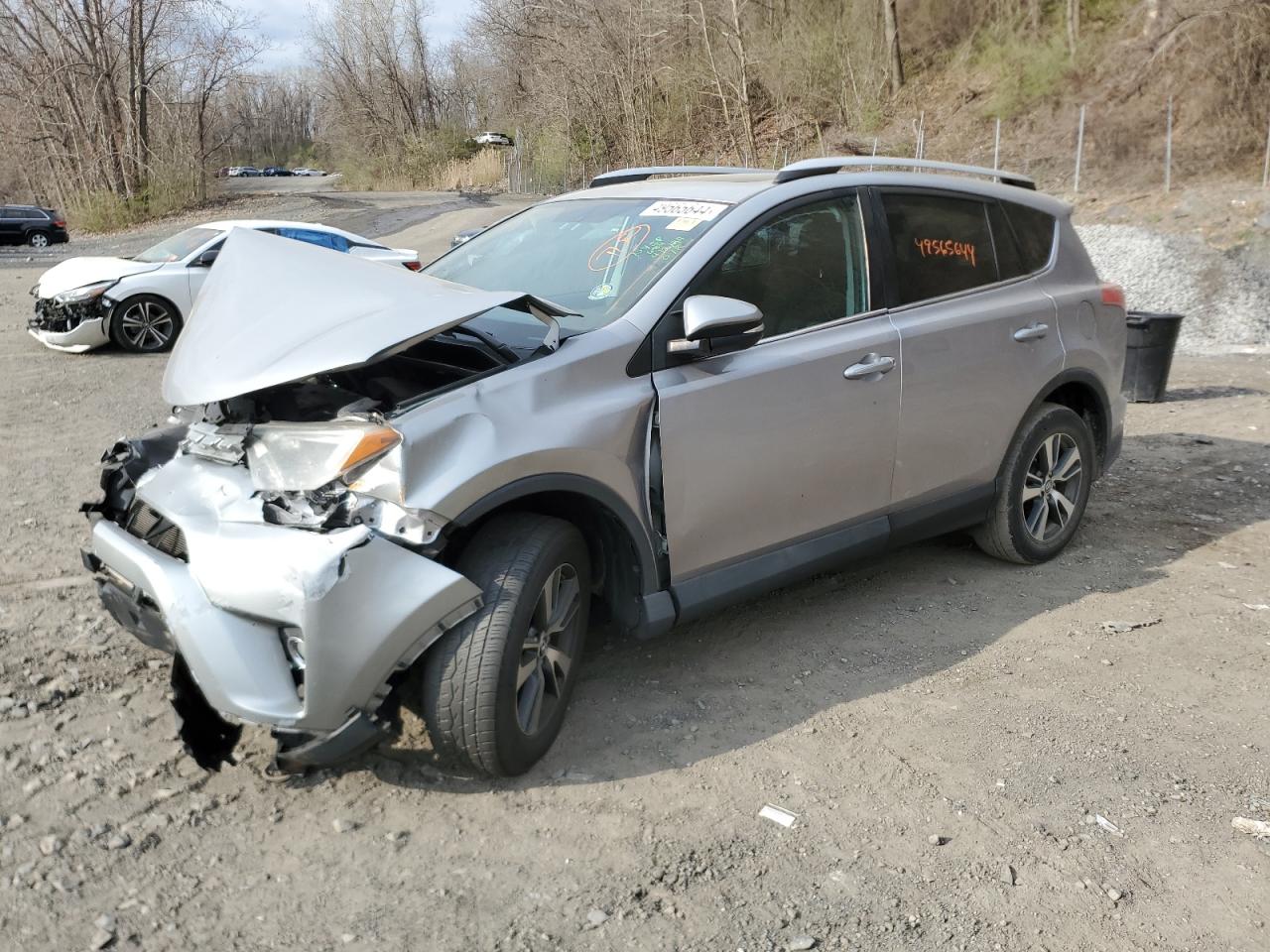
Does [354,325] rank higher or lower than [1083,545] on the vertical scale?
higher

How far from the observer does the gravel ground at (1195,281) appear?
13.2m

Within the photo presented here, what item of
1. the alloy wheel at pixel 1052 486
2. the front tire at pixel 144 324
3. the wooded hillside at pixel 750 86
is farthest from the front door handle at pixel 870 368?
the wooded hillside at pixel 750 86

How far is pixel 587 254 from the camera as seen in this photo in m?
4.28

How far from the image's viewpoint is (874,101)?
84.7 feet

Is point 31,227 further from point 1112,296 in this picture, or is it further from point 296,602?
point 296,602

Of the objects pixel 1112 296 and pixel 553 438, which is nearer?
pixel 553 438

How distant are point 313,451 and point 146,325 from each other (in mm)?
9810

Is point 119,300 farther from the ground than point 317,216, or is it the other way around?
point 317,216

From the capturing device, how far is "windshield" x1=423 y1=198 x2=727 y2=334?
3.96 metres

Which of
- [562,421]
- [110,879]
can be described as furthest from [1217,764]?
[110,879]

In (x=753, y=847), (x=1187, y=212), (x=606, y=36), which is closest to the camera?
(x=753, y=847)

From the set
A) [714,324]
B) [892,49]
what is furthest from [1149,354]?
[892,49]

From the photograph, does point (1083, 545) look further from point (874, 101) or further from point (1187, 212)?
point (874, 101)

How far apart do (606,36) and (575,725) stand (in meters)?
29.1
